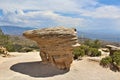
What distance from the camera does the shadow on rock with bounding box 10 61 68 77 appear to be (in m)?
26.6

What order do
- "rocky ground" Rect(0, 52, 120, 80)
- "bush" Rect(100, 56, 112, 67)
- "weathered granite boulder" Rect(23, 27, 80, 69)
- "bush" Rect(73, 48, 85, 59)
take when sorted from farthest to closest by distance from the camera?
"bush" Rect(73, 48, 85, 59)
"bush" Rect(100, 56, 112, 67)
"weathered granite boulder" Rect(23, 27, 80, 69)
"rocky ground" Rect(0, 52, 120, 80)

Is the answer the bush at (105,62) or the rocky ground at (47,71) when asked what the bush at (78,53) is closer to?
the rocky ground at (47,71)

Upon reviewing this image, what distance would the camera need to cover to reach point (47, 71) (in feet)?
89.1

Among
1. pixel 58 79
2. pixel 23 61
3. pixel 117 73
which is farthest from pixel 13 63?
pixel 117 73

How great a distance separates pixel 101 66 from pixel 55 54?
21.2 feet

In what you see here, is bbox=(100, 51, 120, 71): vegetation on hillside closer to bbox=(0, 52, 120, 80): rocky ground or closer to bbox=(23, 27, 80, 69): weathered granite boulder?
bbox=(0, 52, 120, 80): rocky ground

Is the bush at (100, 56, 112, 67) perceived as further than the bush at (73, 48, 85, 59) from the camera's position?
No

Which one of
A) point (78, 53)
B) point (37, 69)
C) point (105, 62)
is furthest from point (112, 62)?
point (37, 69)

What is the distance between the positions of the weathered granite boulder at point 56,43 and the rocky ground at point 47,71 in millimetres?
798

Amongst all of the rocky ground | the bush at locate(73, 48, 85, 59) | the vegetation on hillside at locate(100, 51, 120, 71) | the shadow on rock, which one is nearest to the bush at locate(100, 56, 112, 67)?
the vegetation on hillside at locate(100, 51, 120, 71)

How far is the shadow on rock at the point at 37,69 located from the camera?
26.6 m

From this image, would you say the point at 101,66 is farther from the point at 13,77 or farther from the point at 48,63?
the point at 13,77

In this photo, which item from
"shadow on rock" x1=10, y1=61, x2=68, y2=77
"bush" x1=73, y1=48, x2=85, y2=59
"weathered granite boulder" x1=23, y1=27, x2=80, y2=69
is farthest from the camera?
"bush" x1=73, y1=48, x2=85, y2=59

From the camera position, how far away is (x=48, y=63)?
93.1ft
